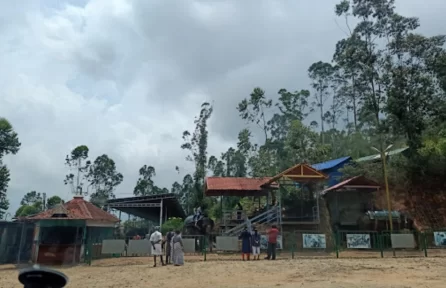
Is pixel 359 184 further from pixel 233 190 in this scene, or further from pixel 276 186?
pixel 233 190

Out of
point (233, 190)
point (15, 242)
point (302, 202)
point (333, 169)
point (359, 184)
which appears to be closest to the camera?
point (15, 242)

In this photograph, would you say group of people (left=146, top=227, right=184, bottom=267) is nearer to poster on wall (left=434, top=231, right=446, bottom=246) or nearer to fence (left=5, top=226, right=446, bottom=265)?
fence (left=5, top=226, right=446, bottom=265)

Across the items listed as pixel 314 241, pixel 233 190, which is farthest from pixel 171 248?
pixel 233 190

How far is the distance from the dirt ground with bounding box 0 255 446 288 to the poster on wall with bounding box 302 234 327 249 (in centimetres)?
241

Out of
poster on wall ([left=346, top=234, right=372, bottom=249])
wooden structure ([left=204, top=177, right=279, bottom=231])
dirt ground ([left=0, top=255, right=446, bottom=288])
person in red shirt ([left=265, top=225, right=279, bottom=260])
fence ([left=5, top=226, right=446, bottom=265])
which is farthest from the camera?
wooden structure ([left=204, top=177, right=279, bottom=231])

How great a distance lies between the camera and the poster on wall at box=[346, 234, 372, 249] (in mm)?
21547

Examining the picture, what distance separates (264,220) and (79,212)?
11555 millimetres

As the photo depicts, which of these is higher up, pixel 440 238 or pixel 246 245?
pixel 440 238

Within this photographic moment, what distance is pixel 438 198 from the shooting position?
32.9 m

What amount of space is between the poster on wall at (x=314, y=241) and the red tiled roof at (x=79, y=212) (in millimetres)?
11364

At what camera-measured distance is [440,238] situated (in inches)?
861

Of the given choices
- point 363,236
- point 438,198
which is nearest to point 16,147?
point 363,236

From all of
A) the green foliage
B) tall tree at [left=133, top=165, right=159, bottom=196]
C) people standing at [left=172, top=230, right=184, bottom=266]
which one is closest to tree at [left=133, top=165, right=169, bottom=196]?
tall tree at [left=133, top=165, right=159, bottom=196]

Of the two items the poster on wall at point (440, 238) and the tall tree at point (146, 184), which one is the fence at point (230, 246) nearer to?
the poster on wall at point (440, 238)
